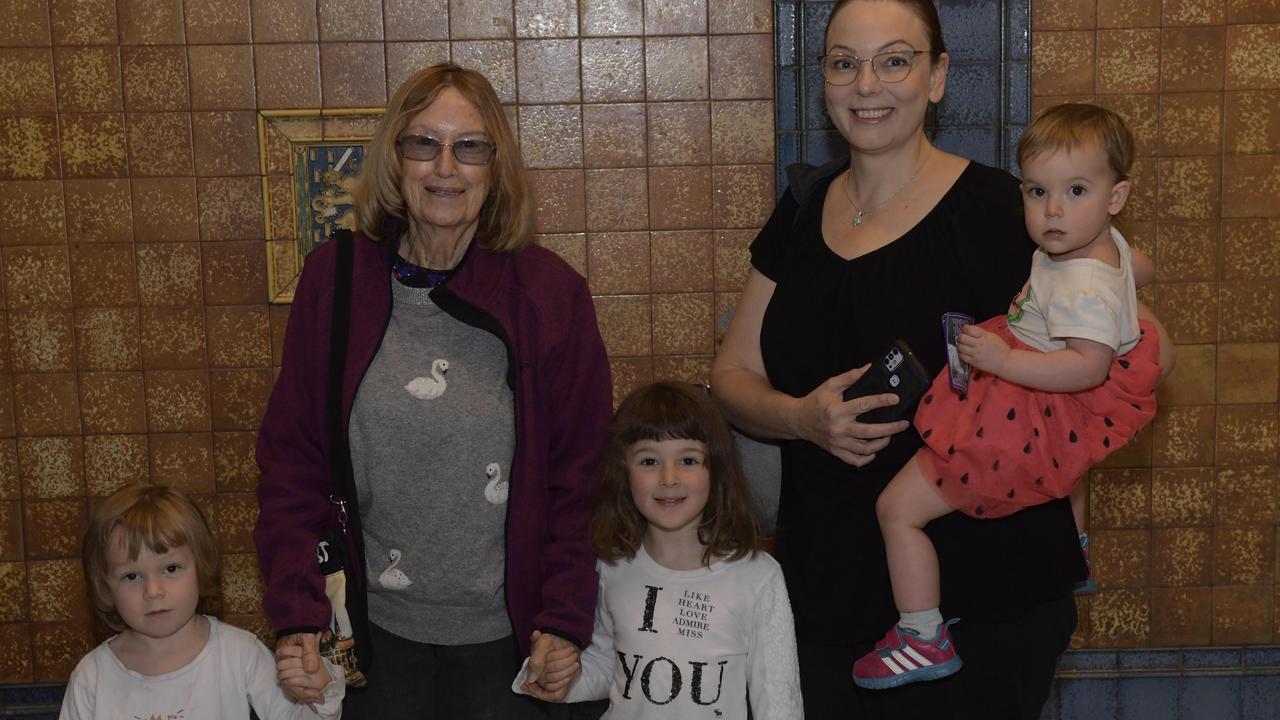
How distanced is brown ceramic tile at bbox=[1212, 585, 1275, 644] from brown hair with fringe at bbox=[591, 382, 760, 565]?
213 cm

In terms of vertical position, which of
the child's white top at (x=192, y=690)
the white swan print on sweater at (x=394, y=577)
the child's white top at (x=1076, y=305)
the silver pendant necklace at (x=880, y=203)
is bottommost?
the child's white top at (x=192, y=690)

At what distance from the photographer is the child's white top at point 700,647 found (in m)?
2.19

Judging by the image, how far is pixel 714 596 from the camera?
7.33 ft

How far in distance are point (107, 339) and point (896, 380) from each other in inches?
103

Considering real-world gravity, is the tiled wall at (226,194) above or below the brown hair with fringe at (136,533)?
above

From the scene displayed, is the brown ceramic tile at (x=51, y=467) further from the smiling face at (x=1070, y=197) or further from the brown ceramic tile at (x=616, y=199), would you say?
the smiling face at (x=1070, y=197)

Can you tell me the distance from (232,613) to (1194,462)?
303cm

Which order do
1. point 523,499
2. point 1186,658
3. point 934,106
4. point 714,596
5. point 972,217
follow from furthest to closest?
point 1186,658 → point 934,106 → point 714,596 → point 523,499 → point 972,217

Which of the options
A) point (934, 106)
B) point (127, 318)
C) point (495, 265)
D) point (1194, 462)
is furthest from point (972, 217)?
point (127, 318)

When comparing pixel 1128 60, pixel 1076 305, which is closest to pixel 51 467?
pixel 1076 305

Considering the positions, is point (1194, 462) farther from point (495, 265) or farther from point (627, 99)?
Result: point (495, 265)

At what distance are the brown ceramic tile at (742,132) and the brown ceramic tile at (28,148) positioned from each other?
198 centimetres

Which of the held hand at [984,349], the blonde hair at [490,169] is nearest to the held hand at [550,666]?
the blonde hair at [490,169]

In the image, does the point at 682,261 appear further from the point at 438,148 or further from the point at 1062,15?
the point at 438,148
